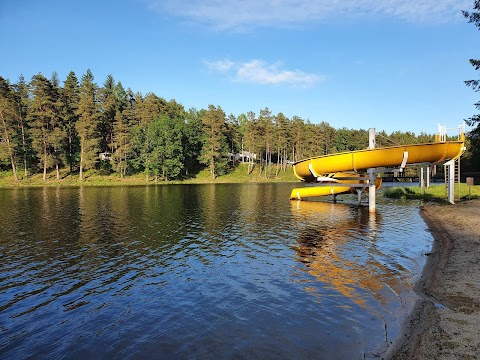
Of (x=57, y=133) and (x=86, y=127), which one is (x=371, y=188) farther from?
(x=57, y=133)

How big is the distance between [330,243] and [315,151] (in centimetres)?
8570

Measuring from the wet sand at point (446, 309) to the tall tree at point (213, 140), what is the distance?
240 feet

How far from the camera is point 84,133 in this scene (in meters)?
71.3

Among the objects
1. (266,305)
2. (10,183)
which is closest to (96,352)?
(266,305)

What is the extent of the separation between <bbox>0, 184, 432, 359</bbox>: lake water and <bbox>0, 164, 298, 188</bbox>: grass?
51.9 meters

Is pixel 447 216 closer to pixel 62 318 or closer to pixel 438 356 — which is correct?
pixel 438 356

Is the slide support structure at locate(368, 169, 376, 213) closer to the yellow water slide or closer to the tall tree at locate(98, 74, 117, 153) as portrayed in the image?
the yellow water slide

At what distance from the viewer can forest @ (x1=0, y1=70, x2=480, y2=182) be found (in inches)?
2724

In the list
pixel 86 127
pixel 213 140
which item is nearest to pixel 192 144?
pixel 213 140

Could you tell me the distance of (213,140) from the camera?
86.7 metres

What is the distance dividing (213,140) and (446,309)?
80.6 m

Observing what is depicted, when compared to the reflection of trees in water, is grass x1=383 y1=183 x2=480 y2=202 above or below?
above

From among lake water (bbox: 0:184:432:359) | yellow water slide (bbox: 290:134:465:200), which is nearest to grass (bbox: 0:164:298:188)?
yellow water slide (bbox: 290:134:465:200)

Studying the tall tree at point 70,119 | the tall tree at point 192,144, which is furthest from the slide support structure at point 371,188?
the tall tree at point 70,119
